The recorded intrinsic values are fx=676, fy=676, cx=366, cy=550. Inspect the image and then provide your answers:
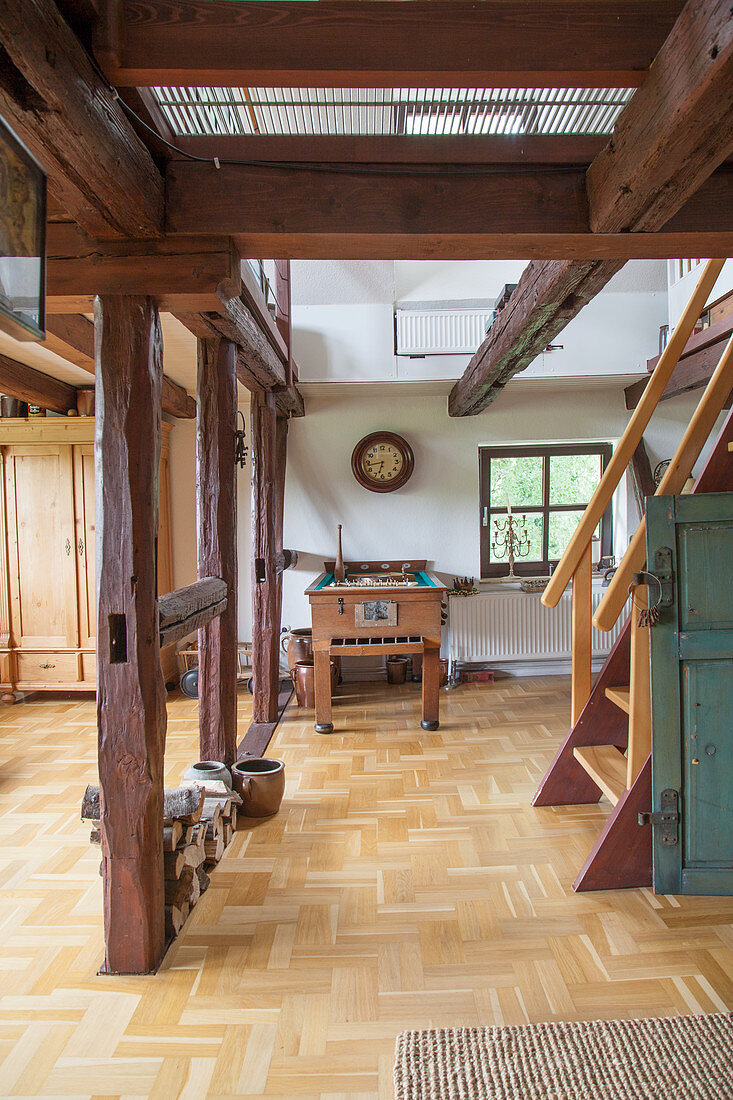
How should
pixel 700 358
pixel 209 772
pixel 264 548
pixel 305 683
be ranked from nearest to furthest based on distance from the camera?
pixel 209 772, pixel 700 358, pixel 264 548, pixel 305 683

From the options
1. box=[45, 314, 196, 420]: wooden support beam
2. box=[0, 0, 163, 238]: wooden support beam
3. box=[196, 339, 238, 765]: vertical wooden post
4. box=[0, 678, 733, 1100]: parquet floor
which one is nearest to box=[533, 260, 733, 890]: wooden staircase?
box=[0, 678, 733, 1100]: parquet floor

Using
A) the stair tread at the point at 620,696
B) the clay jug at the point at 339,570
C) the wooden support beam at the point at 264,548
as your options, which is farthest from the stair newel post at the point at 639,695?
the clay jug at the point at 339,570

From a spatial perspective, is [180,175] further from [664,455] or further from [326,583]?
[664,455]

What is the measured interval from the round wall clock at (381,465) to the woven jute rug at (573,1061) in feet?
15.6

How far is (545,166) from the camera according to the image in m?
2.21

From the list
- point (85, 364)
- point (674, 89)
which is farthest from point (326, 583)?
point (674, 89)

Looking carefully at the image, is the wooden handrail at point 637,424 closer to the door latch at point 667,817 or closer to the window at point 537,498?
the door latch at point 667,817

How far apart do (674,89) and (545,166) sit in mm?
673

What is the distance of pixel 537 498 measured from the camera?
6543mm

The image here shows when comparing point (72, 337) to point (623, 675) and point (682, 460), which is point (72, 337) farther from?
point (623, 675)

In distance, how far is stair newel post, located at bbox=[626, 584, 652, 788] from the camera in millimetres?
2709

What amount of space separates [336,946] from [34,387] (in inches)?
171

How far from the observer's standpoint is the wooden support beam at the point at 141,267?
2.22 meters

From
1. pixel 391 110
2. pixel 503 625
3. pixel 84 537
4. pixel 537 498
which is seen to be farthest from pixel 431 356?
pixel 391 110
